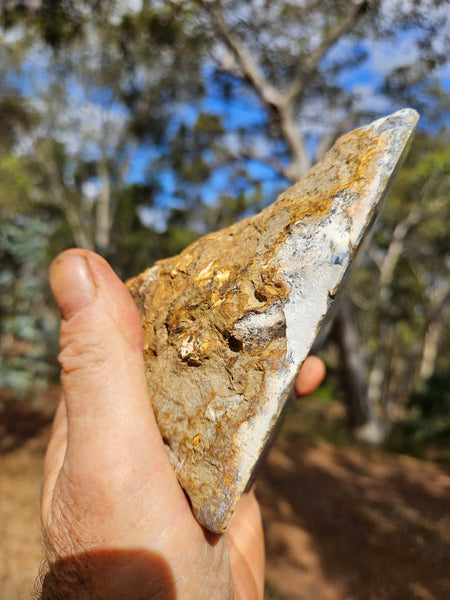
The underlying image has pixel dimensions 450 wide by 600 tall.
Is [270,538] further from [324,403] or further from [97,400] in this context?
[324,403]

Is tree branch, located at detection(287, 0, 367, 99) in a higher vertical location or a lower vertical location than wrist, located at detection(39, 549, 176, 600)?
higher

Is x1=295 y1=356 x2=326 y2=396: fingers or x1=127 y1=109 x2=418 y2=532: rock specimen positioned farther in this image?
x1=295 y1=356 x2=326 y2=396: fingers

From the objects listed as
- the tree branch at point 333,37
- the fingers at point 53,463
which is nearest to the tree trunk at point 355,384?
the tree branch at point 333,37

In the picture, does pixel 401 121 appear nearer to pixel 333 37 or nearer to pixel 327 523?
pixel 327 523

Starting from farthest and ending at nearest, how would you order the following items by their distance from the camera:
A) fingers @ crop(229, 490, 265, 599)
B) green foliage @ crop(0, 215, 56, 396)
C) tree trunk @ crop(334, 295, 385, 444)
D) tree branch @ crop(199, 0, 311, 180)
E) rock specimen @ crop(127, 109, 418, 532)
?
1. tree trunk @ crop(334, 295, 385, 444)
2. tree branch @ crop(199, 0, 311, 180)
3. green foliage @ crop(0, 215, 56, 396)
4. fingers @ crop(229, 490, 265, 599)
5. rock specimen @ crop(127, 109, 418, 532)

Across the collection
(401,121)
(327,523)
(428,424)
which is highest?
(401,121)

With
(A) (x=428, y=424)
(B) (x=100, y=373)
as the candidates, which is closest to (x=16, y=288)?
(B) (x=100, y=373)

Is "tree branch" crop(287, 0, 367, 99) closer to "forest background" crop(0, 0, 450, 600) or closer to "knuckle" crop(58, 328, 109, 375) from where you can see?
"forest background" crop(0, 0, 450, 600)

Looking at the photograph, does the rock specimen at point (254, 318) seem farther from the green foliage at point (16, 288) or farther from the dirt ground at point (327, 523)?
the green foliage at point (16, 288)

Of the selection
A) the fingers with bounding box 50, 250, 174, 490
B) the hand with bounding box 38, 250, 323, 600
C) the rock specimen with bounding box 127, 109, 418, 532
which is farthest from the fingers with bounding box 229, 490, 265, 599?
the fingers with bounding box 50, 250, 174, 490
